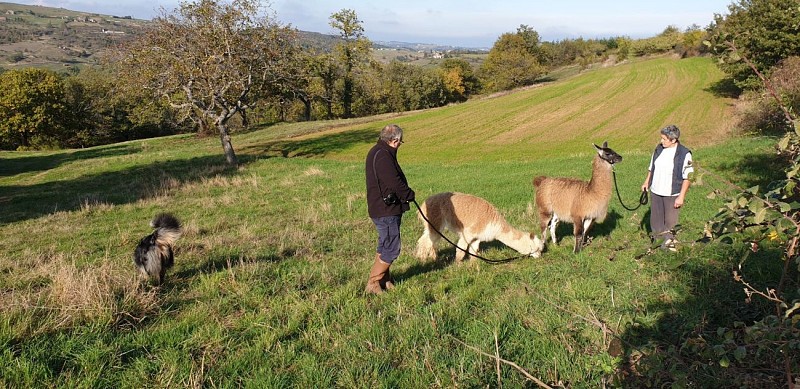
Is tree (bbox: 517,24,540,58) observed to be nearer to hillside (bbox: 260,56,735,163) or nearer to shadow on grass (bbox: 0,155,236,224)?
hillside (bbox: 260,56,735,163)

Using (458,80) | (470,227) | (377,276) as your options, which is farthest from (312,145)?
(458,80)

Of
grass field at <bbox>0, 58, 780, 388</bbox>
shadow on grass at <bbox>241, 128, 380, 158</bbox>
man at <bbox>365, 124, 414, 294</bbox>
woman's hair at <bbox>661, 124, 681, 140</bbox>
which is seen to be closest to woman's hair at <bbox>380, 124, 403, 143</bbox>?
man at <bbox>365, 124, 414, 294</bbox>

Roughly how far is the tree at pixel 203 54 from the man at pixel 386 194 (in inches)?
774

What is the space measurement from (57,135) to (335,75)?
112 feet

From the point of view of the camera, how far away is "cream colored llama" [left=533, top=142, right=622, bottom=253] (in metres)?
7.75

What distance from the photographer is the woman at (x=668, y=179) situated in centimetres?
661

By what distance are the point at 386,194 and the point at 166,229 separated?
345 centimetres

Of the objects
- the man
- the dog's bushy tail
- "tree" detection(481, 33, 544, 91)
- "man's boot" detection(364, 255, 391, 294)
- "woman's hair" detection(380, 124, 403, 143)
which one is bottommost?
"man's boot" detection(364, 255, 391, 294)

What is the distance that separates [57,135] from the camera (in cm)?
5234

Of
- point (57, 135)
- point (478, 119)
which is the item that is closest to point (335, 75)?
point (478, 119)

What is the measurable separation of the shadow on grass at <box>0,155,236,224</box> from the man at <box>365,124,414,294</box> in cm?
1310

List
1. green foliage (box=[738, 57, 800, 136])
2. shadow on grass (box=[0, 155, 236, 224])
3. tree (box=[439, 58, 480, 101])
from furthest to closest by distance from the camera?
1. tree (box=[439, 58, 480, 101])
2. green foliage (box=[738, 57, 800, 136])
3. shadow on grass (box=[0, 155, 236, 224])

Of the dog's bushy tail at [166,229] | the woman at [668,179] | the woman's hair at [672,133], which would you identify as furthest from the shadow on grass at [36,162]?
the woman's hair at [672,133]

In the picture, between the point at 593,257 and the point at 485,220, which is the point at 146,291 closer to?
the point at 485,220
